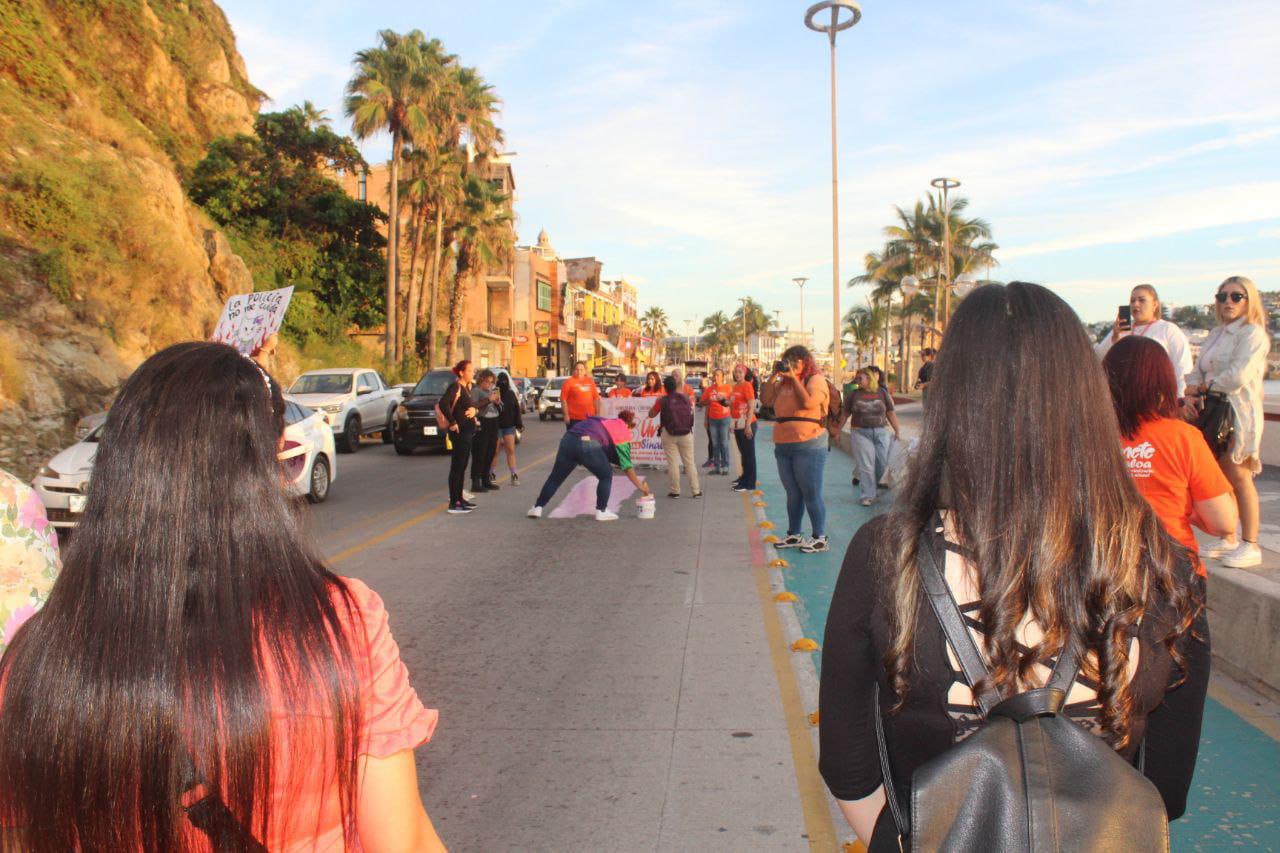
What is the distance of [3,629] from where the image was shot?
241cm

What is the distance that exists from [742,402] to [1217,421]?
8964mm

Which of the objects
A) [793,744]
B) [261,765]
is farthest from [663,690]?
[261,765]

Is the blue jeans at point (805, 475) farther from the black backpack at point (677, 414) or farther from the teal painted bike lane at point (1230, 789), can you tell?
the black backpack at point (677, 414)

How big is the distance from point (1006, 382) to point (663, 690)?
13.3 ft

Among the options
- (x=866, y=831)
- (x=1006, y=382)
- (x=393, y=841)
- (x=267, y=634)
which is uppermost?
(x=1006, y=382)

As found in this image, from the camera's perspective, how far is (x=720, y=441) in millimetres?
16609

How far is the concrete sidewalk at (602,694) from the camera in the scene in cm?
388

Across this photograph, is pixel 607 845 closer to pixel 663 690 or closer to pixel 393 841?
pixel 663 690

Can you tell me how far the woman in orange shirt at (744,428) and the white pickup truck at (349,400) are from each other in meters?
8.50

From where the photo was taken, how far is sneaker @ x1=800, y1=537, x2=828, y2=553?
905 cm

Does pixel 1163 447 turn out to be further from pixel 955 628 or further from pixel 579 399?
pixel 579 399

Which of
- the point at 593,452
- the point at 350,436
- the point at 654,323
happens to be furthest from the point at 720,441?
the point at 654,323

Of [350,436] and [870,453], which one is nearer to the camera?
[870,453]

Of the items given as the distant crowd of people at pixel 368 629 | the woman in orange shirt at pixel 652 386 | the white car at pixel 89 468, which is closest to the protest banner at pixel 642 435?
the woman in orange shirt at pixel 652 386
